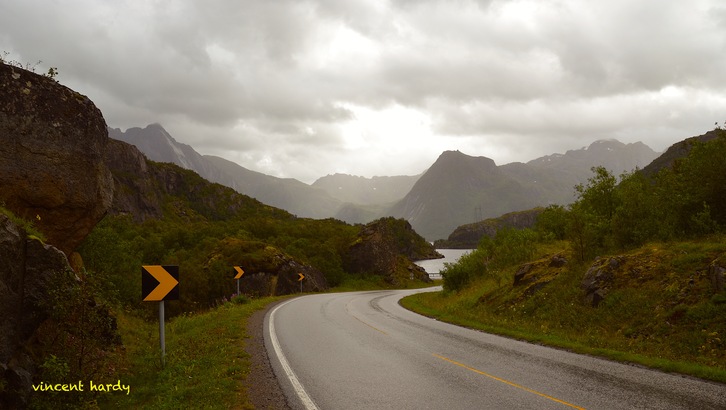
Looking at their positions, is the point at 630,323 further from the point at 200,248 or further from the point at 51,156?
the point at 200,248

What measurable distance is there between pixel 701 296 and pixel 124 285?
78.7 feet

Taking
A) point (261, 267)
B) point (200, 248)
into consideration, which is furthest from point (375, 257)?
point (261, 267)

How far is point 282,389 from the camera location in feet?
26.8

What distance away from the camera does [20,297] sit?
24.7 ft

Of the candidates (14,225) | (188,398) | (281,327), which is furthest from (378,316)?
(14,225)

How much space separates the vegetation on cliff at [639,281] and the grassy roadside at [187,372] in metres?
9.21

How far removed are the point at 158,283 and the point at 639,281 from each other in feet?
51.6

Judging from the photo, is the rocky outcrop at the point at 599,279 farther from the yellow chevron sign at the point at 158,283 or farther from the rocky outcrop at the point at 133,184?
the rocky outcrop at the point at 133,184

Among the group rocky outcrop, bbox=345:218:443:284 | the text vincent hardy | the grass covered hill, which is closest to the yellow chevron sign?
the grass covered hill

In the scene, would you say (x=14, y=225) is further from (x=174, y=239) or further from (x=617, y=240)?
(x=174, y=239)

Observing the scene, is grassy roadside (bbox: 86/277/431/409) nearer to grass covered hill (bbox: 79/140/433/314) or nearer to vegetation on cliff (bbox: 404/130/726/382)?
grass covered hill (bbox: 79/140/433/314)

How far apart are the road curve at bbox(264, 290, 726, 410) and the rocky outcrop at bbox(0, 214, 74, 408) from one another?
4444 mm

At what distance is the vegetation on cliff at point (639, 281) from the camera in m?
11.7

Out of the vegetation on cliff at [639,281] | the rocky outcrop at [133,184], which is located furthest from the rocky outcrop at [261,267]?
the rocky outcrop at [133,184]
